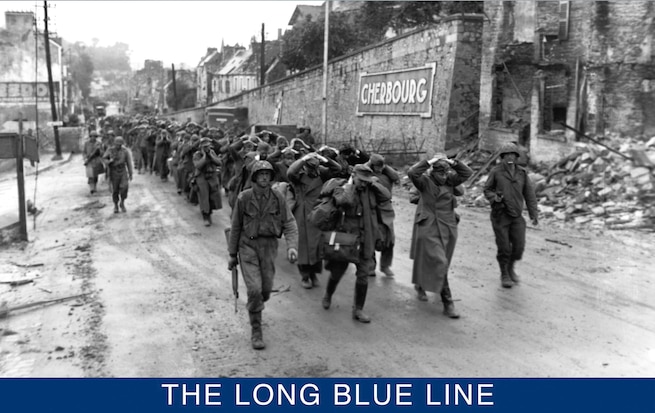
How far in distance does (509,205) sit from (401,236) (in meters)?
4.15

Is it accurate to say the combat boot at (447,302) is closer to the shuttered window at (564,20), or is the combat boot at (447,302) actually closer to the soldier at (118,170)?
the soldier at (118,170)

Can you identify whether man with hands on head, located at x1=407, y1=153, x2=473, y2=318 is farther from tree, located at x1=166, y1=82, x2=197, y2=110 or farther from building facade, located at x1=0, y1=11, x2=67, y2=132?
tree, located at x1=166, y1=82, x2=197, y2=110

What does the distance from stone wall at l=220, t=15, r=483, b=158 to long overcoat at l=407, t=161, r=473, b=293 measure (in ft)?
48.3

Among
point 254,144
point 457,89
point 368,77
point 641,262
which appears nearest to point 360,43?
point 368,77

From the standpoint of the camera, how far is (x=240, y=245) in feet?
22.4

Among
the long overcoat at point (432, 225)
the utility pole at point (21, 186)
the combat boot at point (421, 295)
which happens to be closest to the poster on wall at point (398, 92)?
the utility pole at point (21, 186)

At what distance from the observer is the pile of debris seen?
13.3m

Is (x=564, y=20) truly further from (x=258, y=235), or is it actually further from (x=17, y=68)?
(x=17, y=68)

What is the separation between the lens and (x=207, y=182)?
13969 millimetres

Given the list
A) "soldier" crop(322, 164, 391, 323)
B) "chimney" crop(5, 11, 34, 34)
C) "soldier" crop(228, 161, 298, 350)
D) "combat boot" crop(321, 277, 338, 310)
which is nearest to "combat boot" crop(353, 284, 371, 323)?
"soldier" crop(322, 164, 391, 323)

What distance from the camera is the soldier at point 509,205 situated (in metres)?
8.77

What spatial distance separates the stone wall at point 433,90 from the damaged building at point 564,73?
2.46 ft

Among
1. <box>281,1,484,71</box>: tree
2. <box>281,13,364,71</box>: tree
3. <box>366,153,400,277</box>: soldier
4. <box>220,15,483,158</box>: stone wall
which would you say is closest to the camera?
<box>366,153,400,277</box>: soldier

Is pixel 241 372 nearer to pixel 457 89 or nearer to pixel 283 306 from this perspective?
pixel 283 306
